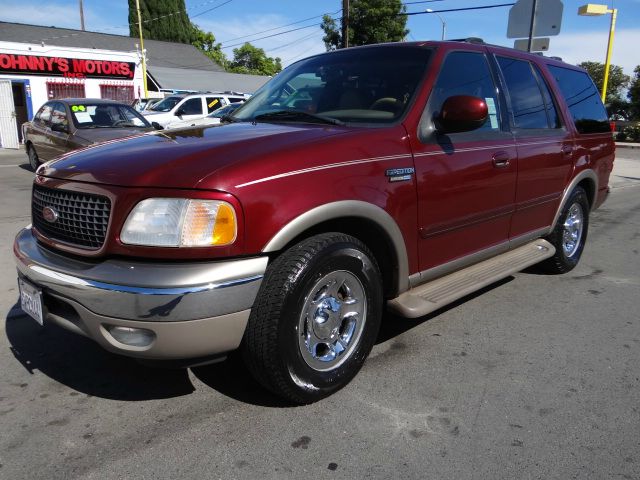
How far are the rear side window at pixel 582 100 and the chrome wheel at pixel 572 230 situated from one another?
2.49 feet

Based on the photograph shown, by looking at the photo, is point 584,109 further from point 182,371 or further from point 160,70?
point 160,70

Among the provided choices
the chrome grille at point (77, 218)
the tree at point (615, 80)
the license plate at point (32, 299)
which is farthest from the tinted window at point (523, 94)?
the tree at point (615, 80)

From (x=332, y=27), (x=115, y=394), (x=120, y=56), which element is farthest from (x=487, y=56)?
(x=332, y=27)

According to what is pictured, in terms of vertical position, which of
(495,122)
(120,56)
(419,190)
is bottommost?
A: (419,190)

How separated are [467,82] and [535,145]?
87cm

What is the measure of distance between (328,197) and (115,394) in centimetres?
159

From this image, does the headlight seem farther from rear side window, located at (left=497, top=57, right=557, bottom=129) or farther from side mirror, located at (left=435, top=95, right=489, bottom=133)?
rear side window, located at (left=497, top=57, right=557, bottom=129)

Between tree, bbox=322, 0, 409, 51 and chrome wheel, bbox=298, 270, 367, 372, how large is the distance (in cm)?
2938

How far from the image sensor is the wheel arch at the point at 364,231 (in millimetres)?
2447

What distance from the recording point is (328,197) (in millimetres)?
2570

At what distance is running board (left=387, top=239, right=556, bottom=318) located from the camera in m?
3.11

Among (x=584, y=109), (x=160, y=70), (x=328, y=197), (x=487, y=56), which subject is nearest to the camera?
(x=328, y=197)

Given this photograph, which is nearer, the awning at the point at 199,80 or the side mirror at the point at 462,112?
the side mirror at the point at 462,112

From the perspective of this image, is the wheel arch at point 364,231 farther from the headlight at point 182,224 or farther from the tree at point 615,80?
the tree at point 615,80
